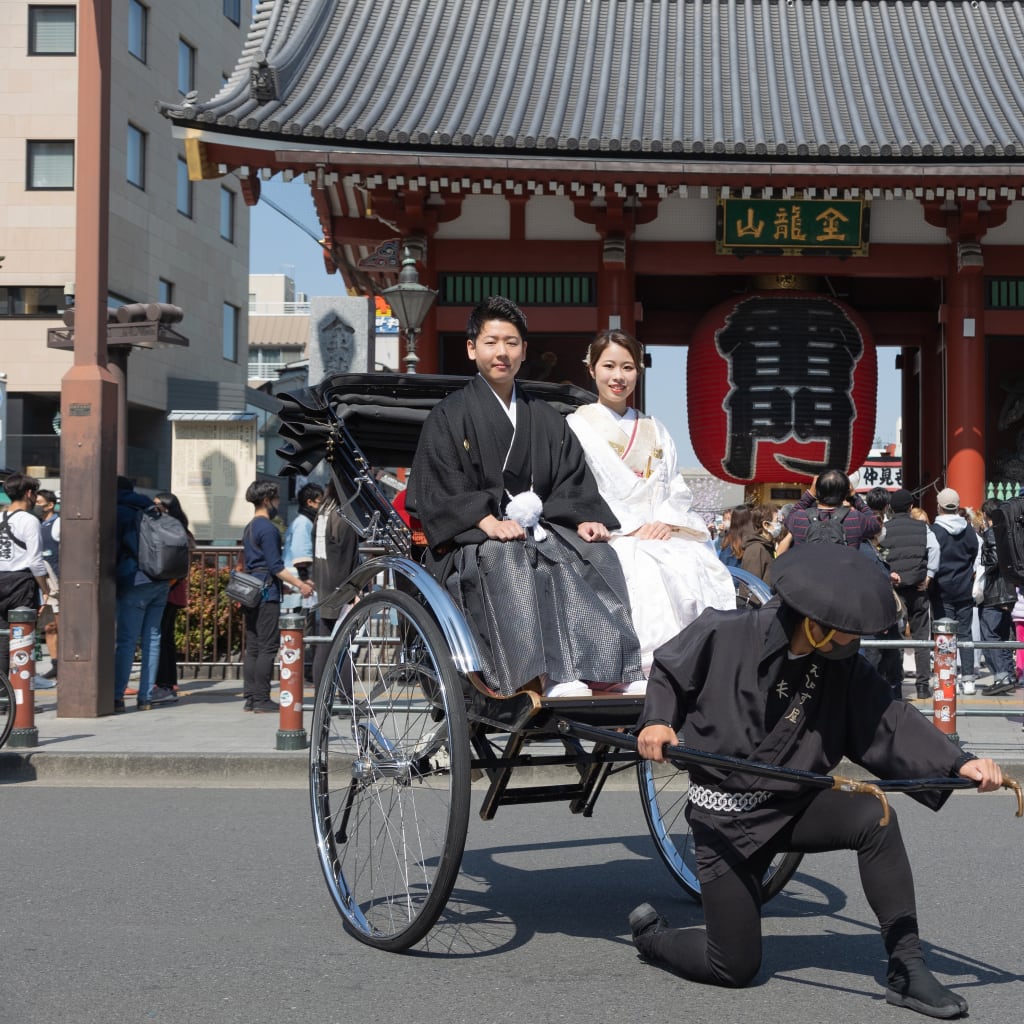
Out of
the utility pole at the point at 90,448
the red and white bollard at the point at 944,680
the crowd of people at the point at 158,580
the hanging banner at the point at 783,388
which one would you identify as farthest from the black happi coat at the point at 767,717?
the hanging banner at the point at 783,388

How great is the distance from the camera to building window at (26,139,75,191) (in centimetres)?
2762

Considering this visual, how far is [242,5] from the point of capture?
34.8 meters

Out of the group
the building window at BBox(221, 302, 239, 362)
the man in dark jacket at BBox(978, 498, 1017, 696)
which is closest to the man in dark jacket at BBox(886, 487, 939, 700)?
the man in dark jacket at BBox(978, 498, 1017, 696)

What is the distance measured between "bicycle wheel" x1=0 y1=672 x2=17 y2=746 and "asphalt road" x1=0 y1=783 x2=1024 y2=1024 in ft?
4.80

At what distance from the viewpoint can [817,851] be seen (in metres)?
3.62

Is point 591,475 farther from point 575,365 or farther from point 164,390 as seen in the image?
point 164,390

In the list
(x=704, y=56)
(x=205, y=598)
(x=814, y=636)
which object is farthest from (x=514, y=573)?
(x=704, y=56)

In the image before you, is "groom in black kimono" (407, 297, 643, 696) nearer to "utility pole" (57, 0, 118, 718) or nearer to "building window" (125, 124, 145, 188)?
"utility pole" (57, 0, 118, 718)

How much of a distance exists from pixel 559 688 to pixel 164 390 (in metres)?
27.3

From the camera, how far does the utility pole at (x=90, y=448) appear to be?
9062 mm

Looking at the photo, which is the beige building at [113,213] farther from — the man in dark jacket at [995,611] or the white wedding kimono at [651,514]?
the white wedding kimono at [651,514]

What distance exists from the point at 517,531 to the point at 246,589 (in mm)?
5929

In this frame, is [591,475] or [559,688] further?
[591,475]

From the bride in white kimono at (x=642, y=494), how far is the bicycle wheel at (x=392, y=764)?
758 millimetres
